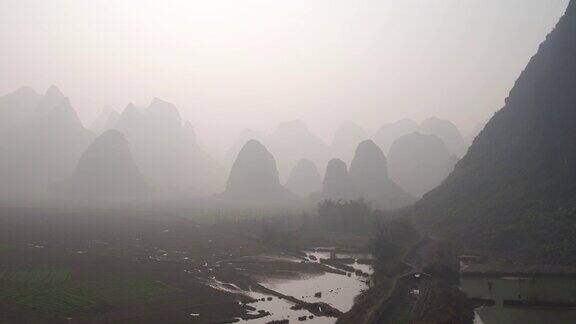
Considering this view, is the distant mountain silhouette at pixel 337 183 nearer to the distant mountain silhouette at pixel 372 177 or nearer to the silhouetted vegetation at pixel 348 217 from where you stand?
the distant mountain silhouette at pixel 372 177

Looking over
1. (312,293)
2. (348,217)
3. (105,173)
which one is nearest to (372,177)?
(348,217)

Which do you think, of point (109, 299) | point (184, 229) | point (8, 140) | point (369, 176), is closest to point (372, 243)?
point (109, 299)

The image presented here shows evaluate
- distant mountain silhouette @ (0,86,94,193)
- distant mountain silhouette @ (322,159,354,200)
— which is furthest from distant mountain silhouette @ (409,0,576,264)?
distant mountain silhouette @ (0,86,94,193)

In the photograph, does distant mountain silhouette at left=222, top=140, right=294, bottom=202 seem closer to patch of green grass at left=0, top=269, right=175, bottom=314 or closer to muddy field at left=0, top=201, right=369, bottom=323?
muddy field at left=0, top=201, right=369, bottom=323

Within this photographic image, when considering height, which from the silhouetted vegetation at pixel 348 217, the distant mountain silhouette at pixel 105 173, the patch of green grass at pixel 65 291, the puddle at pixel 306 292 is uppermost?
the distant mountain silhouette at pixel 105 173

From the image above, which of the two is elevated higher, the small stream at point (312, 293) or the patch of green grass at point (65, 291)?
the small stream at point (312, 293)

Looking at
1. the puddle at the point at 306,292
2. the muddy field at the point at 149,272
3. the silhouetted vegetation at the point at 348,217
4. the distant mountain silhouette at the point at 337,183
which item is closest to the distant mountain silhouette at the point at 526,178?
the silhouetted vegetation at the point at 348,217

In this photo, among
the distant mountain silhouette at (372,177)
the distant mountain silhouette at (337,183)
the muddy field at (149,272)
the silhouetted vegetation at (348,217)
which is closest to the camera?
the muddy field at (149,272)
